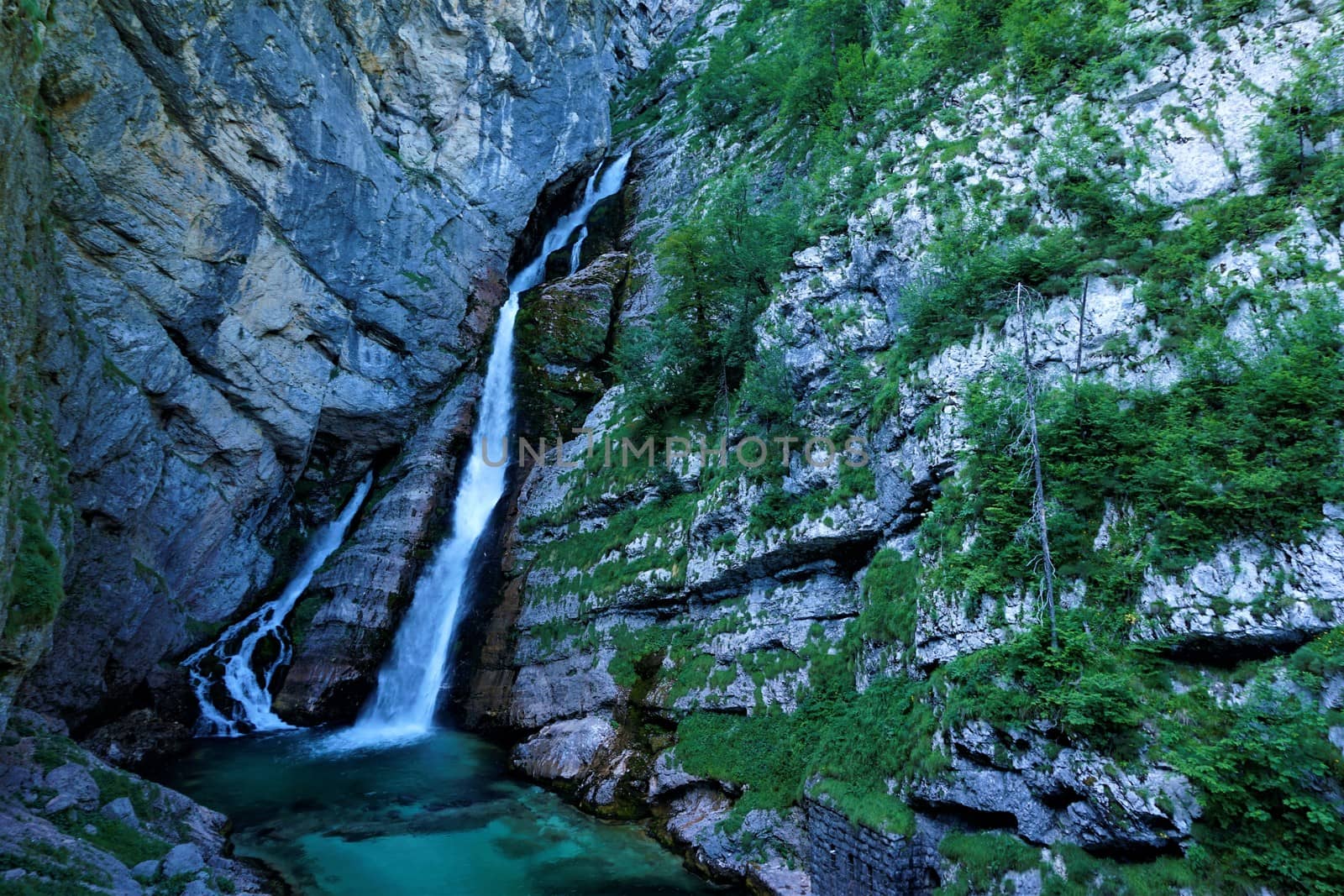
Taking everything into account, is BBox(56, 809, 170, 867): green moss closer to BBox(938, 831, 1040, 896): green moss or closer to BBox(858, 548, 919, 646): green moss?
BBox(938, 831, 1040, 896): green moss

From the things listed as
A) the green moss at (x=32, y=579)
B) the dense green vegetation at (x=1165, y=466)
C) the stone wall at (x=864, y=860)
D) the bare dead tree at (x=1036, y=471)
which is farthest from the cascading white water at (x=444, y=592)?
the bare dead tree at (x=1036, y=471)

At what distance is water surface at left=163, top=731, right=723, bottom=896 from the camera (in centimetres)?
1123

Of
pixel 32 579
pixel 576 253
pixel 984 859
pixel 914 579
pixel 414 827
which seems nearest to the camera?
pixel 984 859

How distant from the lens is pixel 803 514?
14.6 metres

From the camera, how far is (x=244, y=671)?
67.5 feet

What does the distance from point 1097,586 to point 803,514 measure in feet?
20.9

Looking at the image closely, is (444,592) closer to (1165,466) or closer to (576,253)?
(576,253)

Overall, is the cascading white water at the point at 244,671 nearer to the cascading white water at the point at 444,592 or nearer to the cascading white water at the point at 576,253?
the cascading white water at the point at 444,592

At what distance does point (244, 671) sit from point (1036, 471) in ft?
74.4

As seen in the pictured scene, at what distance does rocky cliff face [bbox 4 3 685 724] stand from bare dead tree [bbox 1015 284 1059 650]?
14.5 metres

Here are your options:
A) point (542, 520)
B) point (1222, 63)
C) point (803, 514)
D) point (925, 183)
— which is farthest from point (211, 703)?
point (1222, 63)

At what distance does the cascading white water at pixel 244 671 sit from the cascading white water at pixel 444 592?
10.2 ft

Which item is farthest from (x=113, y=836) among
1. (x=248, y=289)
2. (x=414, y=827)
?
(x=248, y=289)

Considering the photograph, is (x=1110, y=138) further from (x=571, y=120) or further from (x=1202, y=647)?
(x=571, y=120)
